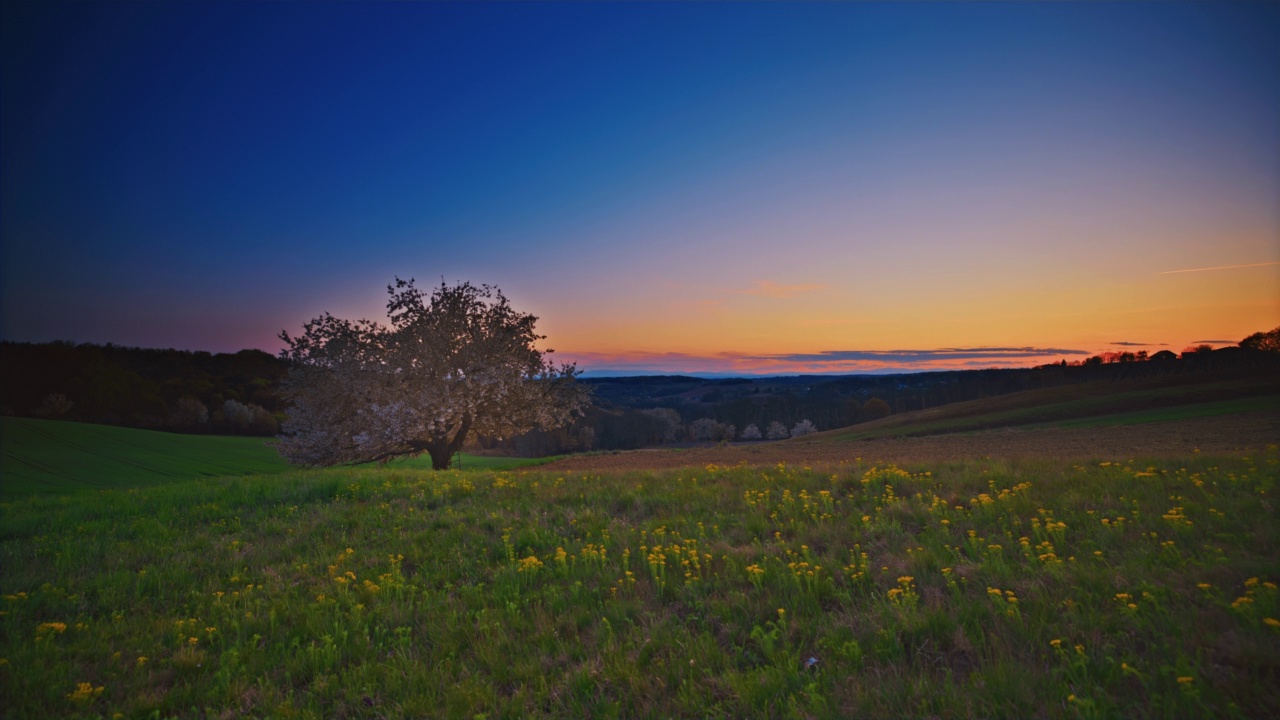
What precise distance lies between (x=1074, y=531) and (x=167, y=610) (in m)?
11.1

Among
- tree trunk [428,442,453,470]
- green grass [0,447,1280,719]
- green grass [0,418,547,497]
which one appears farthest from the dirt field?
green grass [0,418,547,497]

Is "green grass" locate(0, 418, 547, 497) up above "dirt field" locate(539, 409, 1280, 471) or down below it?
below

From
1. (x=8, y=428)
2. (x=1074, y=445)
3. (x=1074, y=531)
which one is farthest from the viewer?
(x=8, y=428)

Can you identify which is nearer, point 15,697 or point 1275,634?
point 1275,634

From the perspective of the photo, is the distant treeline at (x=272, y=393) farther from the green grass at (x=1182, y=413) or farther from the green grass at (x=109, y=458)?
the green grass at (x=1182, y=413)

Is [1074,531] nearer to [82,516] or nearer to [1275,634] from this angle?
[1275,634]

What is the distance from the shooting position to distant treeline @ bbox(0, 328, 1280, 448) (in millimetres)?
42312

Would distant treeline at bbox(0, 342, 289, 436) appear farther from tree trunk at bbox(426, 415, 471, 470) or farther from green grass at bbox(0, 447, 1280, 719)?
green grass at bbox(0, 447, 1280, 719)

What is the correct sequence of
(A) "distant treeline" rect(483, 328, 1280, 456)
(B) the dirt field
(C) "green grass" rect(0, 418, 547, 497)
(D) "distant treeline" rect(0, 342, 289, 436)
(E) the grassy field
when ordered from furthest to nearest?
(A) "distant treeline" rect(483, 328, 1280, 456) < (D) "distant treeline" rect(0, 342, 289, 436) < (E) the grassy field < (C) "green grass" rect(0, 418, 547, 497) < (B) the dirt field

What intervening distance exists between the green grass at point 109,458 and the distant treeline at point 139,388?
5006mm

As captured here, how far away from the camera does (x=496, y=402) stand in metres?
21.7

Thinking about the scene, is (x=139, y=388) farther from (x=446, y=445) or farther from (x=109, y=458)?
(x=446, y=445)

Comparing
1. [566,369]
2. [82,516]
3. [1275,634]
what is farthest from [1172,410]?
[82,516]

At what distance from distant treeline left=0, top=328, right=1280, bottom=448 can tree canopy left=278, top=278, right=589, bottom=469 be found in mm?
2523
